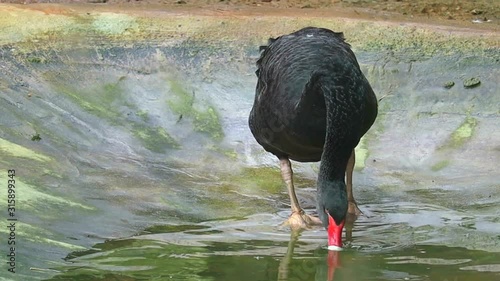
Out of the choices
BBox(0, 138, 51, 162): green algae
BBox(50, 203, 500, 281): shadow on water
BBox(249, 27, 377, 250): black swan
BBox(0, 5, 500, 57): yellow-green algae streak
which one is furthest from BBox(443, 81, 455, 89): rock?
BBox(0, 138, 51, 162): green algae

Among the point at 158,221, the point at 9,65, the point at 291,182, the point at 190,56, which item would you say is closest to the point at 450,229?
the point at 291,182

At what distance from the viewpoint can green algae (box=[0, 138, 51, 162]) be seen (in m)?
6.75

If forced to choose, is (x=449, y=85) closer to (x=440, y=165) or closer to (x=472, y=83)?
(x=472, y=83)

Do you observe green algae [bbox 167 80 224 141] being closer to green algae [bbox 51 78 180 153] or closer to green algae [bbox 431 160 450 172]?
green algae [bbox 51 78 180 153]

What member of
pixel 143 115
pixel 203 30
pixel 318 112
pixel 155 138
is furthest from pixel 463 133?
pixel 203 30

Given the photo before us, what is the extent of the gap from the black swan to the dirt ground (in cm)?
384

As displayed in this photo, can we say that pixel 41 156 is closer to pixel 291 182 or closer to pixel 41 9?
pixel 291 182

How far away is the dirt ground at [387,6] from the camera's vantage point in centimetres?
1084

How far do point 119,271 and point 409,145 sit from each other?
12.2 feet

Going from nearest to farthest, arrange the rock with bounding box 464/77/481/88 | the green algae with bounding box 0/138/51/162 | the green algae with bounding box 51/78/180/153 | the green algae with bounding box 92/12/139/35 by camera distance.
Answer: the green algae with bounding box 0/138/51/162, the green algae with bounding box 51/78/180/153, the rock with bounding box 464/77/481/88, the green algae with bounding box 92/12/139/35

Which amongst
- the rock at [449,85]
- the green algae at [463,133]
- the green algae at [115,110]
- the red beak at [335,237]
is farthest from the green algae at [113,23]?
the red beak at [335,237]

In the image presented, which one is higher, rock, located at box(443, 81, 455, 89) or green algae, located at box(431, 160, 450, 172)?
rock, located at box(443, 81, 455, 89)

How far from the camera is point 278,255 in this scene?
546 centimetres

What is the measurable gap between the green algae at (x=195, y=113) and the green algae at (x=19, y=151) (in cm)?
180
